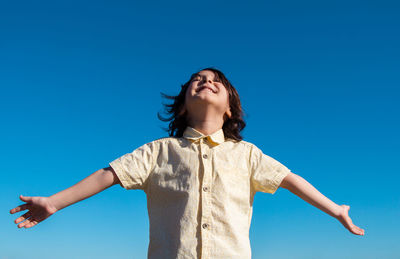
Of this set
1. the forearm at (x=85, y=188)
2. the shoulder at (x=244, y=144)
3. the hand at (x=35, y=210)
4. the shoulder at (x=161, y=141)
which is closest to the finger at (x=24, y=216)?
the hand at (x=35, y=210)

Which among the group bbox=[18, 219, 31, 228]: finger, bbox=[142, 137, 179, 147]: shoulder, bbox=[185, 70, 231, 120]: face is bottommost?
bbox=[18, 219, 31, 228]: finger

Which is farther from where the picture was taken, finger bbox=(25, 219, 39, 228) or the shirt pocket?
the shirt pocket

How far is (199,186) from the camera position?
3.78 meters

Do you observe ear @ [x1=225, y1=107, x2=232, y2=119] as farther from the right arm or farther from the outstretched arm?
the right arm

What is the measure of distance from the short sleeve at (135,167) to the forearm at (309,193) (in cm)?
140

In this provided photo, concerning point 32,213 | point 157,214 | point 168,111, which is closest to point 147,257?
point 157,214

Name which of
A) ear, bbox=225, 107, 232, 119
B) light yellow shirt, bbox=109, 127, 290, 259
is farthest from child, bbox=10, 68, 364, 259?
ear, bbox=225, 107, 232, 119

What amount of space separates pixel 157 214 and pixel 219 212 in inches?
24.0

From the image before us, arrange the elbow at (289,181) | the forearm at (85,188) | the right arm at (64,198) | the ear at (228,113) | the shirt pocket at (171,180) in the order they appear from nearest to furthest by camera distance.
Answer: the right arm at (64,198)
the forearm at (85,188)
the shirt pocket at (171,180)
the elbow at (289,181)
the ear at (228,113)

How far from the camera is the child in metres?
3.60

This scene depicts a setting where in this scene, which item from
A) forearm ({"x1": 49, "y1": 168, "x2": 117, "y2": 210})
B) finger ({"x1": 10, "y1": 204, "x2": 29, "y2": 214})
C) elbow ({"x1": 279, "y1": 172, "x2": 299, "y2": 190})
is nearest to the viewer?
finger ({"x1": 10, "y1": 204, "x2": 29, "y2": 214})

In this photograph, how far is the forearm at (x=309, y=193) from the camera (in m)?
4.07

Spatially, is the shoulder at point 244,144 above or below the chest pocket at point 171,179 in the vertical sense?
above

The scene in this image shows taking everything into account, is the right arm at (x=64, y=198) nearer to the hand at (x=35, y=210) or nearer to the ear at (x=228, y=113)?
the hand at (x=35, y=210)
